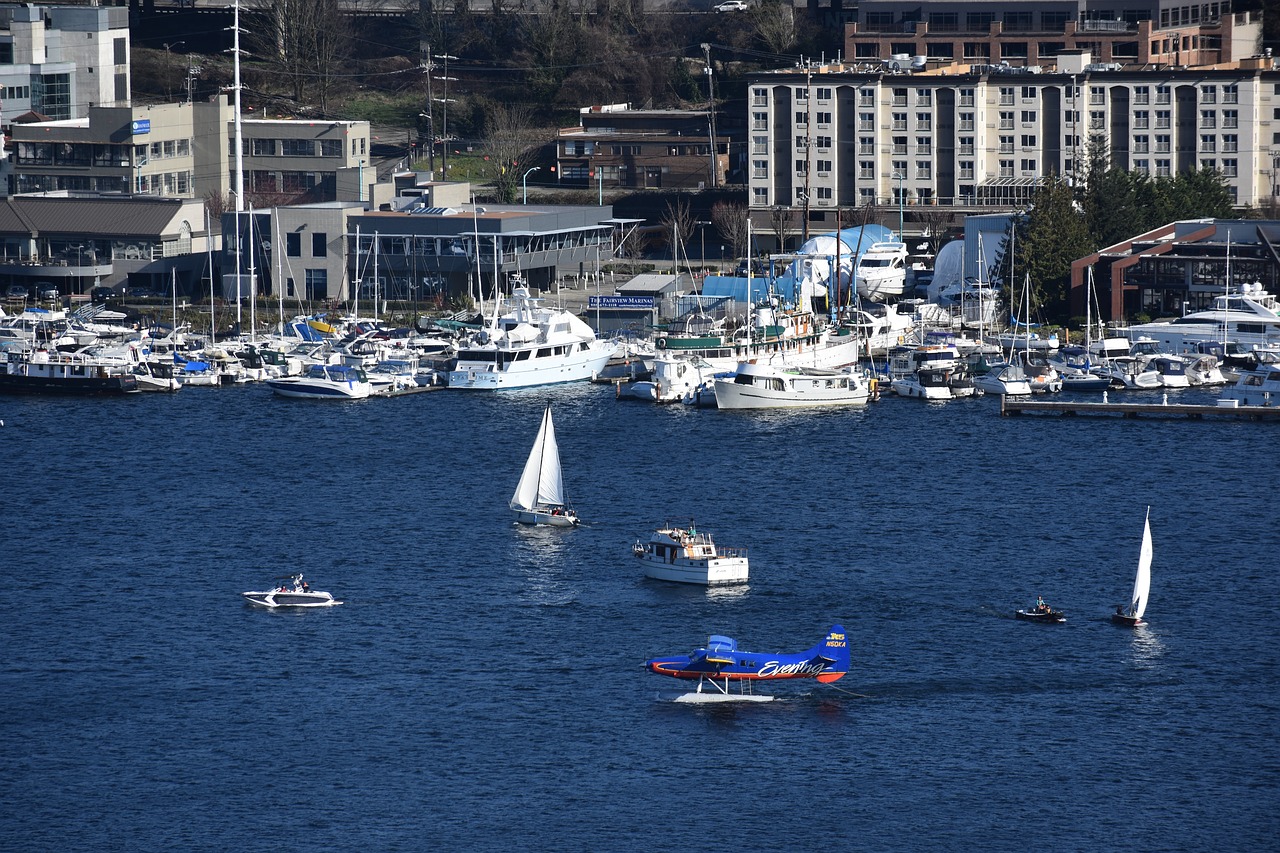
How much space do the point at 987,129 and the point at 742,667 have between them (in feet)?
243

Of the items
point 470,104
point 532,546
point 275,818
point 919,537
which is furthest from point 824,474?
point 470,104

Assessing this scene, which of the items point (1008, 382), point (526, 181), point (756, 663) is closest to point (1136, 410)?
point (1008, 382)

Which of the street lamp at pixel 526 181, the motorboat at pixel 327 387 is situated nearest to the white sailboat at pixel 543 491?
the motorboat at pixel 327 387

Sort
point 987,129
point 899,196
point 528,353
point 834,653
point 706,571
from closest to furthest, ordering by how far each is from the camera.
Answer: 1. point 834,653
2. point 706,571
3. point 528,353
4. point 987,129
5. point 899,196

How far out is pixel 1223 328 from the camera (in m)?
91.2

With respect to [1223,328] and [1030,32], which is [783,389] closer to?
[1223,328]

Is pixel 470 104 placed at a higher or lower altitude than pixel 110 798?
higher

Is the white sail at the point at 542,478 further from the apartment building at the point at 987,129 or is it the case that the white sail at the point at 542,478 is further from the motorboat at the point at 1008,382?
the apartment building at the point at 987,129

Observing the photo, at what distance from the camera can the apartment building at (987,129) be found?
4488 inches

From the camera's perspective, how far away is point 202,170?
125 meters

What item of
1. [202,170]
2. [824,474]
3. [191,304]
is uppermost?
[202,170]

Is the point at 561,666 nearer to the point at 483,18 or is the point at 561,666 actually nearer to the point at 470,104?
the point at 470,104

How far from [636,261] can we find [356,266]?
1769cm

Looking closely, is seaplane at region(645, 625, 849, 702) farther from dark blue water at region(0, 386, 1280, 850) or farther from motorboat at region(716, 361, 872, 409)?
motorboat at region(716, 361, 872, 409)
